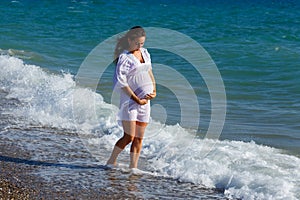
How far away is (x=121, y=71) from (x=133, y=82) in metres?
0.21

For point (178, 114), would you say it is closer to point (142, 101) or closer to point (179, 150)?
point (179, 150)

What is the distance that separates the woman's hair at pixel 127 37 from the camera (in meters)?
Result: 7.35

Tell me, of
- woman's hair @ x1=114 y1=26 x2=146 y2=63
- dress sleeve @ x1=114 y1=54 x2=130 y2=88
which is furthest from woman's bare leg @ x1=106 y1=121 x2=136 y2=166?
woman's hair @ x1=114 y1=26 x2=146 y2=63

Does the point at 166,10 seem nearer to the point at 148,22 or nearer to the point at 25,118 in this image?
the point at 148,22

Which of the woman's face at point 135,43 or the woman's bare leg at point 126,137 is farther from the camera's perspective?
the woman's bare leg at point 126,137

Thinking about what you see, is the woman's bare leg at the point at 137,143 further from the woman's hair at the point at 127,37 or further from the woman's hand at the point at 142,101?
the woman's hair at the point at 127,37

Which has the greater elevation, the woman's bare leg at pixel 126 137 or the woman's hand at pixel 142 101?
the woman's hand at pixel 142 101

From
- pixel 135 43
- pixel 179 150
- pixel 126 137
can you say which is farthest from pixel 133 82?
pixel 179 150

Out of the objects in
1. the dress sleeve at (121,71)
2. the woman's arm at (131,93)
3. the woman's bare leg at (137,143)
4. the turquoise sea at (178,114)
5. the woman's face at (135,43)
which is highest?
the woman's face at (135,43)

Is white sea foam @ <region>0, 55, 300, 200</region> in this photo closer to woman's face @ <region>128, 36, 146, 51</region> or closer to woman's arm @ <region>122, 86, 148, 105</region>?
woman's arm @ <region>122, 86, 148, 105</region>

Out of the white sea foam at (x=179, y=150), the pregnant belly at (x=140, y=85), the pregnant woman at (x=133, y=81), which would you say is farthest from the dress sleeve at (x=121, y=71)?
the white sea foam at (x=179, y=150)

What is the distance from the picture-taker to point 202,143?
9344 millimetres

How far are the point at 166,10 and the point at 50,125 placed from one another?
1081 inches

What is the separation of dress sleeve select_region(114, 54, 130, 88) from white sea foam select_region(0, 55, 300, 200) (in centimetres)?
129
